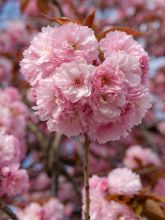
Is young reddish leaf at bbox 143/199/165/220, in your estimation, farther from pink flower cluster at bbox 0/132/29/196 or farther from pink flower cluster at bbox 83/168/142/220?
pink flower cluster at bbox 0/132/29/196

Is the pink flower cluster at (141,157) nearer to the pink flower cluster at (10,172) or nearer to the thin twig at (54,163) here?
the thin twig at (54,163)

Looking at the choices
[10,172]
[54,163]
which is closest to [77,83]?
[10,172]

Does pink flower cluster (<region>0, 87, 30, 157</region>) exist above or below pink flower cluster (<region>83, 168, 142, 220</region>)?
above

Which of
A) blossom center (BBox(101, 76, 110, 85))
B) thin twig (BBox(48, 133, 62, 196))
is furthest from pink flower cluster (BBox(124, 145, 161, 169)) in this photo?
blossom center (BBox(101, 76, 110, 85))

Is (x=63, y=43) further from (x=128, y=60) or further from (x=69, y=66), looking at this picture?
(x=128, y=60)

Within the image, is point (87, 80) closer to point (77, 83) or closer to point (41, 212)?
point (77, 83)

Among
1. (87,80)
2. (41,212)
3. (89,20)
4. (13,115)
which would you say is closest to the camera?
(87,80)
